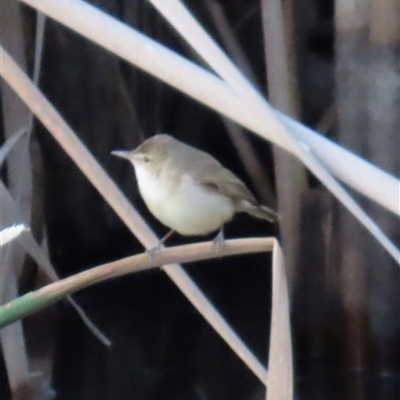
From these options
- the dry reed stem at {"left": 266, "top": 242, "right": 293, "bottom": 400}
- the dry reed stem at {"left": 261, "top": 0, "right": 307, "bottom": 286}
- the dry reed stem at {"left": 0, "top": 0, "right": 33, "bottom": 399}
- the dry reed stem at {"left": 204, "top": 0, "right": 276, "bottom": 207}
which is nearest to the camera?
the dry reed stem at {"left": 266, "top": 242, "right": 293, "bottom": 400}

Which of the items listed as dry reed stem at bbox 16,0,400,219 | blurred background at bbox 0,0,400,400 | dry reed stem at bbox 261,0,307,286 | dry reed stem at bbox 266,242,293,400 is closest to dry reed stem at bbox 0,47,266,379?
dry reed stem at bbox 16,0,400,219

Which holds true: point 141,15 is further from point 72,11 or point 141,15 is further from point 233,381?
point 72,11

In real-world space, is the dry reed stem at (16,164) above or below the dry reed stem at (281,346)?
above

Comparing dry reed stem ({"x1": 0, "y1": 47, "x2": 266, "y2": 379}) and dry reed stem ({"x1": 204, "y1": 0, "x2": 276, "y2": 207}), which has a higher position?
dry reed stem ({"x1": 204, "y1": 0, "x2": 276, "y2": 207})

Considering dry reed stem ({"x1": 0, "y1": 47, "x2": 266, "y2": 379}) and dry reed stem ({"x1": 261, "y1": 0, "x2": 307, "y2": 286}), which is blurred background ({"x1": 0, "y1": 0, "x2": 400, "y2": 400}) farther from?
dry reed stem ({"x1": 0, "y1": 47, "x2": 266, "y2": 379})

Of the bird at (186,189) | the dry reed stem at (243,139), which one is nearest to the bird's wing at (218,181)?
the bird at (186,189)

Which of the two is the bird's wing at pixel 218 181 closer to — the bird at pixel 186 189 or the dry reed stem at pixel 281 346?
the bird at pixel 186 189
